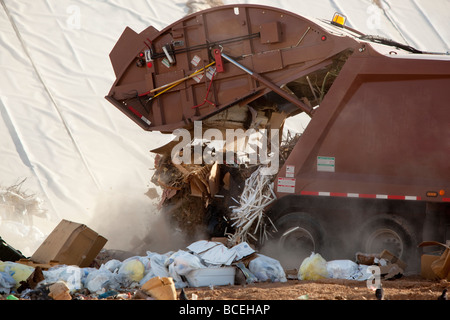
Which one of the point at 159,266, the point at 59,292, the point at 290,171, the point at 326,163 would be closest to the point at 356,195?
the point at 326,163

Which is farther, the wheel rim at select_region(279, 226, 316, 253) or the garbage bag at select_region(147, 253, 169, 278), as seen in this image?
the wheel rim at select_region(279, 226, 316, 253)

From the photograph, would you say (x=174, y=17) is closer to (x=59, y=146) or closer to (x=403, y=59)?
(x=59, y=146)

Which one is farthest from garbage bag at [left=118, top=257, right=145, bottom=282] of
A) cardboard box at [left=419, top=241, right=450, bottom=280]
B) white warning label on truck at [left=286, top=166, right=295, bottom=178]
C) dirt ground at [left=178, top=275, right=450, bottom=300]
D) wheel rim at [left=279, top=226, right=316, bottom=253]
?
cardboard box at [left=419, top=241, right=450, bottom=280]

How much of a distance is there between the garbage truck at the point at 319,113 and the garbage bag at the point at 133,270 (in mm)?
2033

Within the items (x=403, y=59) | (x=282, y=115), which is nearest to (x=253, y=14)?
(x=282, y=115)

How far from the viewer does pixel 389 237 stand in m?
7.77

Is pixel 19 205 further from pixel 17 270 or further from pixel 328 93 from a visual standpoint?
pixel 328 93

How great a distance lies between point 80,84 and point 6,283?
397 inches

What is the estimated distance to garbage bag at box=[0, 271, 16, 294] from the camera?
6193 millimetres

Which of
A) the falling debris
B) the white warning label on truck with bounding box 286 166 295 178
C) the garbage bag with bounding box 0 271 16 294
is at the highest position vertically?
the white warning label on truck with bounding box 286 166 295 178

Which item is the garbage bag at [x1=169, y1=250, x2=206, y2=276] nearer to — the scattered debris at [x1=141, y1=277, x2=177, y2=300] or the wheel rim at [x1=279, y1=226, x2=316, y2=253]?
the scattered debris at [x1=141, y1=277, x2=177, y2=300]

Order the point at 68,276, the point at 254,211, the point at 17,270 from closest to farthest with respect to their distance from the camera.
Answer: the point at 68,276 < the point at 17,270 < the point at 254,211

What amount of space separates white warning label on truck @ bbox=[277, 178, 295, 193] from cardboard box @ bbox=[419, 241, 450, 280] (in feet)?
5.65

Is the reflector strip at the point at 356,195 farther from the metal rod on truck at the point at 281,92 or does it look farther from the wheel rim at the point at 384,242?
the metal rod on truck at the point at 281,92
